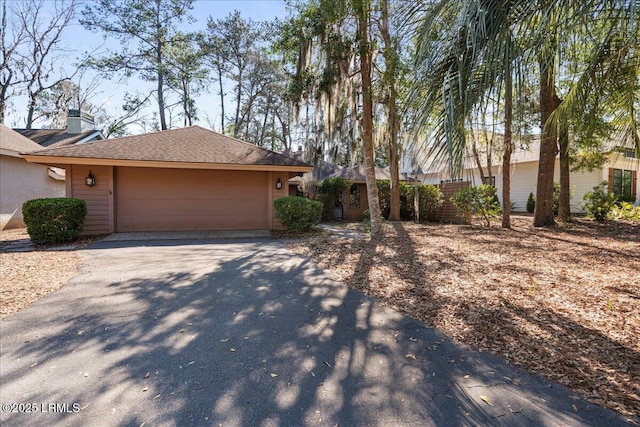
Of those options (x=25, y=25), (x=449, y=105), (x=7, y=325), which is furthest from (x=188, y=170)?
(x=25, y=25)

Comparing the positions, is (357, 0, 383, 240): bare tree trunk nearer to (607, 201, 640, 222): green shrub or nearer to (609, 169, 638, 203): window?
(607, 201, 640, 222): green shrub

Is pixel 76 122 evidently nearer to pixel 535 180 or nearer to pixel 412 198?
pixel 412 198

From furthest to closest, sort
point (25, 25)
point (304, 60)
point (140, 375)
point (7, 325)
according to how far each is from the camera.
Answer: point (25, 25) → point (304, 60) → point (7, 325) → point (140, 375)

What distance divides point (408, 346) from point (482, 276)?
7.75 feet

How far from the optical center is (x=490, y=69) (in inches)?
77.5

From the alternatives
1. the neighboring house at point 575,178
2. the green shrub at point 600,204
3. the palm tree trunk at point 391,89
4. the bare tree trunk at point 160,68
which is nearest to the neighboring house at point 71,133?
the bare tree trunk at point 160,68

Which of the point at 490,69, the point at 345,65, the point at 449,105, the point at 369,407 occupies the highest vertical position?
the point at 345,65

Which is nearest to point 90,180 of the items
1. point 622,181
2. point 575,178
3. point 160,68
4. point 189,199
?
point 189,199

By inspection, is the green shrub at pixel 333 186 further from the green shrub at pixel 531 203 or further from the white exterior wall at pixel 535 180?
the green shrub at pixel 531 203

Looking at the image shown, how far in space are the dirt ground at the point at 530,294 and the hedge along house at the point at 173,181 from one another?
3.67 meters

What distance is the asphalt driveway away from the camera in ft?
6.05

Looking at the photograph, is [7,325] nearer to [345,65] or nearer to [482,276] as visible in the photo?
[482,276]

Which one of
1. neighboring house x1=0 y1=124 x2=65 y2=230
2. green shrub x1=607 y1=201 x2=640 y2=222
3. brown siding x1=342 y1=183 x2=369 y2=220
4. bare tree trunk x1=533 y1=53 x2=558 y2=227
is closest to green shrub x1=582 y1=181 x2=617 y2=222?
green shrub x1=607 y1=201 x2=640 y2=222

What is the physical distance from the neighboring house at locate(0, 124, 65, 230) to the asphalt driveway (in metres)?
9.18
